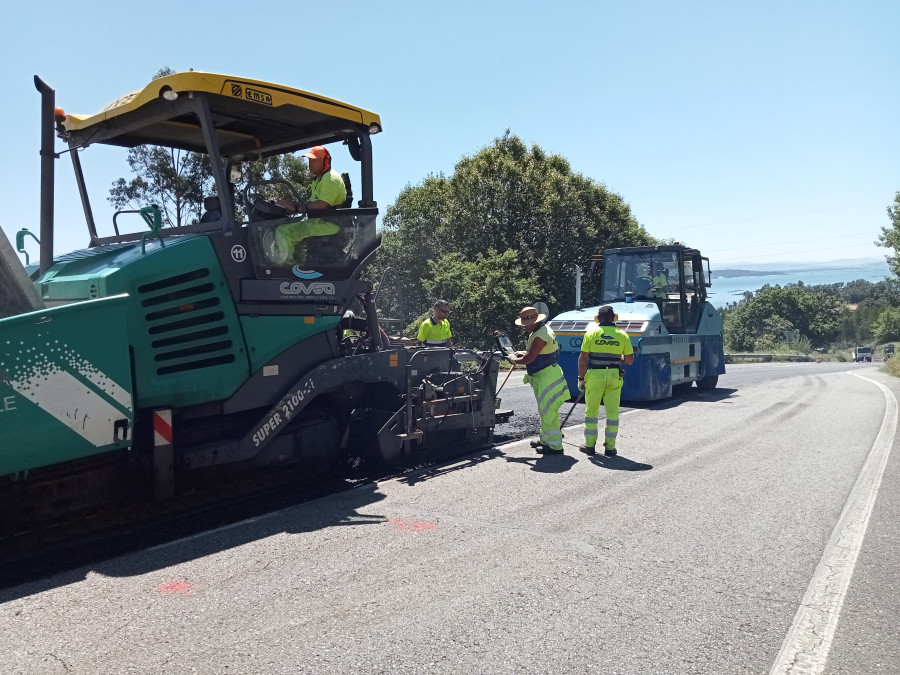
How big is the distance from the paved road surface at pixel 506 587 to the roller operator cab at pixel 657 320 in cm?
549

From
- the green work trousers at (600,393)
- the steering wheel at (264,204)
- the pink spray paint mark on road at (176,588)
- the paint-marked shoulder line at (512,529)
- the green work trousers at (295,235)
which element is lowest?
the paint-marked shoulder line at (512,529)

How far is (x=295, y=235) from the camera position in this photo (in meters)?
5.73

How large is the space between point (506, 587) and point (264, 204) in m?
3.40

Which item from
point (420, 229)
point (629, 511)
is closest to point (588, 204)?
point (420, 229)

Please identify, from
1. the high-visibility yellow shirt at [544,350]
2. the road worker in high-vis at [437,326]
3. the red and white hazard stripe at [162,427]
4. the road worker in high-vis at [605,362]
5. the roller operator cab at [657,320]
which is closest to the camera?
the red and white hazard stripe at [162,427]

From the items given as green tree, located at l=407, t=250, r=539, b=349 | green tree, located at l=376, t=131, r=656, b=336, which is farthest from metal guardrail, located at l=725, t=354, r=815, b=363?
green tree, located at l=407, t=250, r=539, b=349

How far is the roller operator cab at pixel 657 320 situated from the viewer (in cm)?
1217

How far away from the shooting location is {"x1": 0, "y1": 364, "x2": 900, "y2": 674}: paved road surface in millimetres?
3180

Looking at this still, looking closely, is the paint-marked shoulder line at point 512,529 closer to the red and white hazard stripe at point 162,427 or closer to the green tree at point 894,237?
the red and white hazard stripe at point 162,427

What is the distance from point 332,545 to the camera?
4625 mm

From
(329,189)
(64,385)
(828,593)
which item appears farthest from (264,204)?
(828,593)

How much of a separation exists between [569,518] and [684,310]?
9.31 metres

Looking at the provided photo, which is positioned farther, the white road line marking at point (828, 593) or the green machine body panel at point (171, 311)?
the green machine body panel at point (171, 311)

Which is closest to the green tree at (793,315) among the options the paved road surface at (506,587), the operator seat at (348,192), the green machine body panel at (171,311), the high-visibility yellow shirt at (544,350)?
the high-visibility yellow shirt at (544,350)
